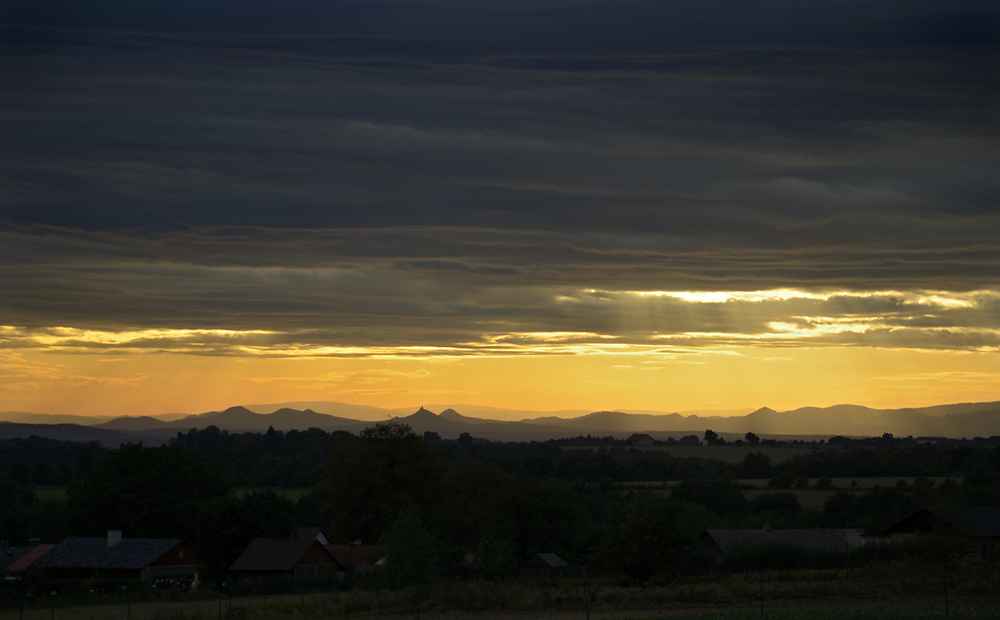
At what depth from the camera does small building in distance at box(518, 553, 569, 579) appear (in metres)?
60.8

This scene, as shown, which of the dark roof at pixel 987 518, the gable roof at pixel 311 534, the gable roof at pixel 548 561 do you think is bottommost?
the gable roof at pixel 548 561

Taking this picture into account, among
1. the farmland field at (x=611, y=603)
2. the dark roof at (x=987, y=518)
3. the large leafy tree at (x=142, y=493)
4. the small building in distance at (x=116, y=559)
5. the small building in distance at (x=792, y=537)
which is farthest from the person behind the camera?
the large leafy tree at (x=142, y=493)

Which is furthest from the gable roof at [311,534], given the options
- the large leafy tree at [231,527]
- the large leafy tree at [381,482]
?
the large leafy tree at [231,527]

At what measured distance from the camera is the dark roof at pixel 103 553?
65.4 metres

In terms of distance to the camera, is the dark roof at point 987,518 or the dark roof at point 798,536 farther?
the dark roof at point 798,536

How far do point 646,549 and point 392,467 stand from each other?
32335 mm

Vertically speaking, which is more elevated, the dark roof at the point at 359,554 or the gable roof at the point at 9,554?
the dark roof at the point at 359,554

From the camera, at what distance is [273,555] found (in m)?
61.1

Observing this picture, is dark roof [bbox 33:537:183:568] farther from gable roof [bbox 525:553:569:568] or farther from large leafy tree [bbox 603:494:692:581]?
large leafy tree [bbox 603:494:692:581]

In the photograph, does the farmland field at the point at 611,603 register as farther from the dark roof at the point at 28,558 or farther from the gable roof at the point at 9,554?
the gable roof at the point at 9,554

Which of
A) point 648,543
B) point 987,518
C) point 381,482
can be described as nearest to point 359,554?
point 381,482

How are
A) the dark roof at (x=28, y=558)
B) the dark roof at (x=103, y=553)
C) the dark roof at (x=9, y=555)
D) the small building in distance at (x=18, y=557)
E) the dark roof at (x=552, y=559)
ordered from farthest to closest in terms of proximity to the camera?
the dark roof at (x=9, y=555) → the dark roof at (x=28, y=558) → the small building in distance at (x=18, y=557) → the dark roof at (x=103, y=553) → the dark roof at (x=552, y=559)

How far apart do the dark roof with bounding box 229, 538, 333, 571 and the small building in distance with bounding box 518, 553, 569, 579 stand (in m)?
13.5

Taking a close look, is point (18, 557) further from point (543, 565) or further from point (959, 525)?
point (959, 525)
